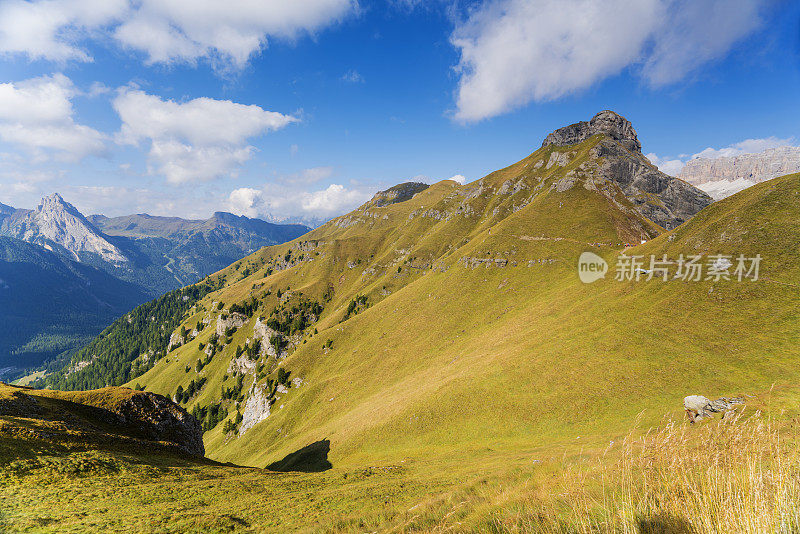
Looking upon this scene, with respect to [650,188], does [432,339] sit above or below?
below

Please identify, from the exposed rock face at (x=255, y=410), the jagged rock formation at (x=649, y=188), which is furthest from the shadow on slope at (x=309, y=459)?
the jagged rock formation at (x=649, y=188)

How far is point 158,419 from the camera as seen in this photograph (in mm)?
44531

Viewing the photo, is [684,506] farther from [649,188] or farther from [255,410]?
[649,188]

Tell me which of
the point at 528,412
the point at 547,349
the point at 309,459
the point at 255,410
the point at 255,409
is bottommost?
the point at 255,410

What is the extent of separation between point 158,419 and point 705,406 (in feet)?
229

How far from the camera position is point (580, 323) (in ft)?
202

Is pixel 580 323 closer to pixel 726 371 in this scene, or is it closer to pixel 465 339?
pixel 726 371

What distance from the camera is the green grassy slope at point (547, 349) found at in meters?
40.2

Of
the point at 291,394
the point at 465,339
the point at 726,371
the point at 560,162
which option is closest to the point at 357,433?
the point at 465,339

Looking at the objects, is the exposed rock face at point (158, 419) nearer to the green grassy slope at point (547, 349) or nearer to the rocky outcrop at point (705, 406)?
the green grassy slope at point (547, 349)

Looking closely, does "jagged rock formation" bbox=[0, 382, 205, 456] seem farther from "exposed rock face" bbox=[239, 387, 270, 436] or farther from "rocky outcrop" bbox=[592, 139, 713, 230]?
"rocky outcrop" bbox=[592, 139, 713, 230]

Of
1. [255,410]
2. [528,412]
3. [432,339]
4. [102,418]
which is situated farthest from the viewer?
[255,410]

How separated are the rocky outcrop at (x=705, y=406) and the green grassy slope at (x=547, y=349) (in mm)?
5515

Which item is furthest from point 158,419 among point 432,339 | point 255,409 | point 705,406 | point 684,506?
point 255,409
